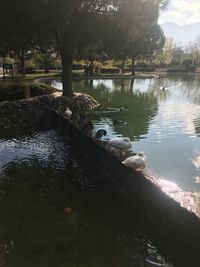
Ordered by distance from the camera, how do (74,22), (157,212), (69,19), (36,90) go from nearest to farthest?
(157,212) < (69,19) < (74,22) < (36,90)

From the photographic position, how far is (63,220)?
995 cm

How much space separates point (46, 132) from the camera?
20469 mm

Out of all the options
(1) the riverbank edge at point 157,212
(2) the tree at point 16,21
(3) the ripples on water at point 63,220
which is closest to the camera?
(1) the riverbank edge at point 157,212

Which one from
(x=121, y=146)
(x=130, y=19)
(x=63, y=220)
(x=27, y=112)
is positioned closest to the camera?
(x=63, y=220)

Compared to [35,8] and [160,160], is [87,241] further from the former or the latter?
[35,8]

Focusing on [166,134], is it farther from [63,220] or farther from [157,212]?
[63,220]

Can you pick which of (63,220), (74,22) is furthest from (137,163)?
(74,22)

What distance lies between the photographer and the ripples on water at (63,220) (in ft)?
27.0

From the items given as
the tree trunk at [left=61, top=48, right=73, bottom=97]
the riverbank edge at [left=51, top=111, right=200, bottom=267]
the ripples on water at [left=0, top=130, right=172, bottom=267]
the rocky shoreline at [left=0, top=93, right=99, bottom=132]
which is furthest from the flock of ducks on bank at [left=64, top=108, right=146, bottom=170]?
the tree trunk at [left=61, top=48, right=73, bottom=97]

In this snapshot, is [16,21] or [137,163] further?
[16,21]

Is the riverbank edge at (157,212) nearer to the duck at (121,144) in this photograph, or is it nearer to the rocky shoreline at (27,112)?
the duck at (121,144)

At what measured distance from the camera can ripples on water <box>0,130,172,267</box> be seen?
823 centimetres

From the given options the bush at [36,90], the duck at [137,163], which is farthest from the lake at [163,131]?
the bush at [36,90]

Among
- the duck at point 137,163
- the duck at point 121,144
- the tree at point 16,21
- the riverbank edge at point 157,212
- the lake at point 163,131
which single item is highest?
the tree at point 16,21
